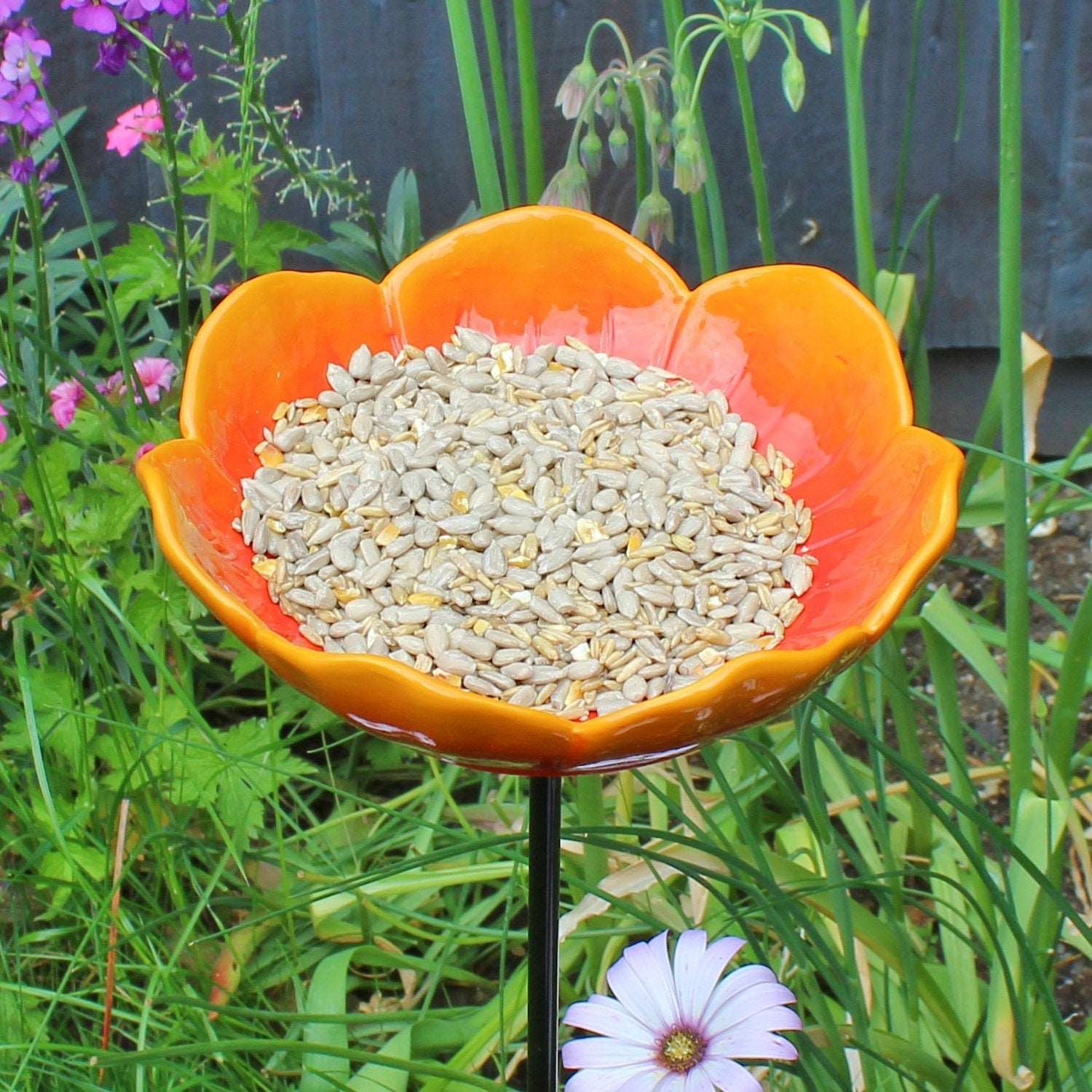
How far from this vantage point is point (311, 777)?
1.58m

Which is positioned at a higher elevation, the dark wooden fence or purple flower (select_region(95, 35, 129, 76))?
purple flower (select_region(95, 35, 129, 76))

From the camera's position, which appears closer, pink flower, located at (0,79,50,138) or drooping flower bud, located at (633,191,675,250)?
drooping flower bud, located at (633,191,675,250)

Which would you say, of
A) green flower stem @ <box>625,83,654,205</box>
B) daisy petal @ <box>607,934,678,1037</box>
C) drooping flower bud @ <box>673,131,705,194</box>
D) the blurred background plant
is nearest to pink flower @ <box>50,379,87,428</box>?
the blurred background plant

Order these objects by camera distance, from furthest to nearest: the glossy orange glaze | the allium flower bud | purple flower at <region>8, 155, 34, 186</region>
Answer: purple flower at <region>8, 155, 34, 186</region> → the allium flower bud → the glossy orange glaze

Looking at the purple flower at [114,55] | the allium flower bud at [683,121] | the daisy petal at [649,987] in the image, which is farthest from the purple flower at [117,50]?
the daisy petal at [649,987]

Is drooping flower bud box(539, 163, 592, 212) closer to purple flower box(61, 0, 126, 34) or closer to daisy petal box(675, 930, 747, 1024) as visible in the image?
purple flower box(61, 0, 126, 34)

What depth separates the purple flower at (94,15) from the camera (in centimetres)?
113

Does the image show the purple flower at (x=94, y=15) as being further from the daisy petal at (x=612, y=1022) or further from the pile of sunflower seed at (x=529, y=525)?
the daisy petal at (x=612, y=1022)

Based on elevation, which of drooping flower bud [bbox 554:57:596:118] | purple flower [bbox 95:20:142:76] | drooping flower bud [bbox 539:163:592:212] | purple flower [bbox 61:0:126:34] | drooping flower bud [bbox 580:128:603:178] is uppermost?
purple flower [bbox 61:0:126:34]

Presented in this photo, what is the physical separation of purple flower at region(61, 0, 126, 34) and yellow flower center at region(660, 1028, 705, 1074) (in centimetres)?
91

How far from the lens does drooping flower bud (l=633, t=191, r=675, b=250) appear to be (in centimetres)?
110

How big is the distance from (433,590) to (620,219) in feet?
4.10

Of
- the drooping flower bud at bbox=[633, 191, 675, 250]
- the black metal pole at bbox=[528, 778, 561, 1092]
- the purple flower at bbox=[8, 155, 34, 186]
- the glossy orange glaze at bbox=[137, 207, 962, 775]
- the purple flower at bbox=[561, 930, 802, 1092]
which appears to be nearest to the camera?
the glossy orange glaze at bbox=[137, 207, 962, 775]

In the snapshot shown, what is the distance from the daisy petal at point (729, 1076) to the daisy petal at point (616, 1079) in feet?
0.10
